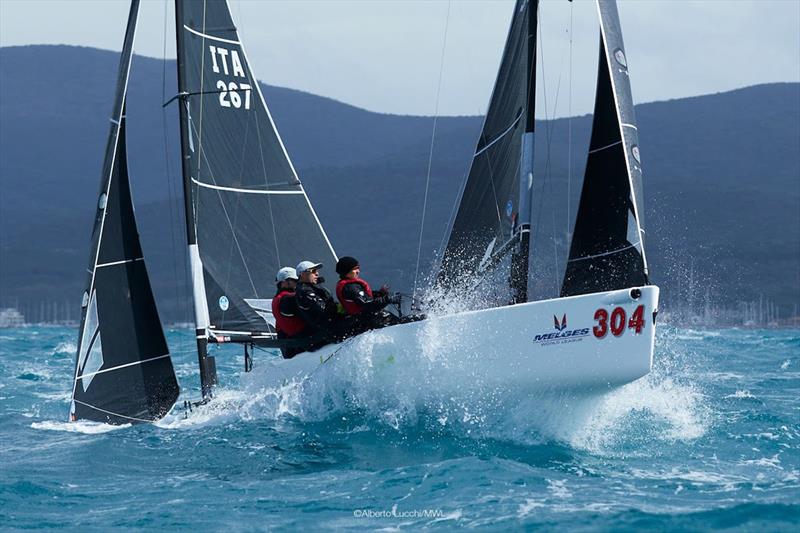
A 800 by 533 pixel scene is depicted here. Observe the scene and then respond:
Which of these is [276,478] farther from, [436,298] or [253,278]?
[253,278]

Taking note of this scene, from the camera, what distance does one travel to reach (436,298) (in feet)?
39.6

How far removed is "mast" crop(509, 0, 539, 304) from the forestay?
3256 millimetres

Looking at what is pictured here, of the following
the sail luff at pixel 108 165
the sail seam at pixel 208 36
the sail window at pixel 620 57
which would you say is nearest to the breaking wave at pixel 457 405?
the sail luff at pixel 108 165

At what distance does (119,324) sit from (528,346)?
16.7 ft

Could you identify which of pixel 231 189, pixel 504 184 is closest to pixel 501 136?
pixel 504 184

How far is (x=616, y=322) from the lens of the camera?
370 inches

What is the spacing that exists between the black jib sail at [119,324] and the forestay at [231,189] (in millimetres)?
613

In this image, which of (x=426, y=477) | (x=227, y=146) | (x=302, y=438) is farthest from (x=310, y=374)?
(x=227, y=146)

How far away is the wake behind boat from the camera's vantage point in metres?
9.66

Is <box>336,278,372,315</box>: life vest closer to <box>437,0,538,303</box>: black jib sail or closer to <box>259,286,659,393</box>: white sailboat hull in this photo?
<box>259,286,659,393</box>: white sailboat hull

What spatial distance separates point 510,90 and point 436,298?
2484mm

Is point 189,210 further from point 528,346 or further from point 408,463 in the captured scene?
point 528,346

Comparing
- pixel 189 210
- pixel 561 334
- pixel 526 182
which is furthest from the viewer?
pixel 189 210

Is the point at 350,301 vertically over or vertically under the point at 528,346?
over
